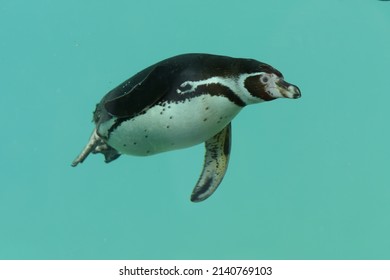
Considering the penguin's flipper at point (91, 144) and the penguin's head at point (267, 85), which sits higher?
the penguin's flipper at point (91, 144)

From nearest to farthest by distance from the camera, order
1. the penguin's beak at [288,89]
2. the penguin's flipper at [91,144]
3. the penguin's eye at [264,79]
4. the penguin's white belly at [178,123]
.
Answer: the penguin's beak at [288,89] < the penguin's eye at [264,79] < the penguin's white belly at [178,123] < the penguin's flipper at [91,144]

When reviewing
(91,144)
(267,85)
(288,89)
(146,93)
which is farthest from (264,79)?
(91,144)

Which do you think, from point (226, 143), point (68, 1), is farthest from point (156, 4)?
point (226, 143)

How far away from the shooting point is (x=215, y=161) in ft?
11.3

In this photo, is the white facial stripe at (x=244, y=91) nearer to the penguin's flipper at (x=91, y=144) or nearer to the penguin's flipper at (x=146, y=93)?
the penguin's flipper at (x=146, y=93)

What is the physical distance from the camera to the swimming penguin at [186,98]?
268 cm

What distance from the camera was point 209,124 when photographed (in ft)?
9.44

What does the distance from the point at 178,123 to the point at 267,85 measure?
556mm

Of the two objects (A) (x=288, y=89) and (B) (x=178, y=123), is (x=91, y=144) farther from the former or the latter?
(A) (x=288, y=89)

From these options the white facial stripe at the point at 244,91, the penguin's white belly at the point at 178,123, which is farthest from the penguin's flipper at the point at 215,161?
the white facial stripe at the point at 244,91

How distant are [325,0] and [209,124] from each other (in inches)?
187

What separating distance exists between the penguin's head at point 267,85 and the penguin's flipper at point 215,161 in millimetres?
699
